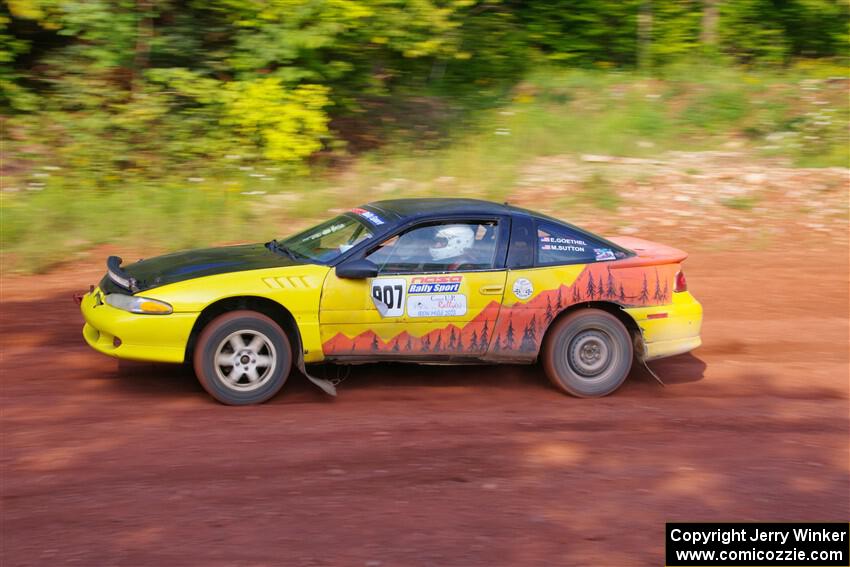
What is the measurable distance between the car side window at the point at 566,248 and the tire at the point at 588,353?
420 millimetres

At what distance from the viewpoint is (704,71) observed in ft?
58.4

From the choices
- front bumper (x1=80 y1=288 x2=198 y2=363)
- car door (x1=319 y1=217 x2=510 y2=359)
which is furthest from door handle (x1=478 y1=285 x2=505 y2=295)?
front bumper (x1=80 y1=288 x2=198 y2=363)

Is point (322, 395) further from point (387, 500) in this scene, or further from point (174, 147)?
point (174, 147)

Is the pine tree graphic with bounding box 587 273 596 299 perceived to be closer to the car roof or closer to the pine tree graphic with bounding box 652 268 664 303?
the pine tree graphic with bounding box 652 268 664 303

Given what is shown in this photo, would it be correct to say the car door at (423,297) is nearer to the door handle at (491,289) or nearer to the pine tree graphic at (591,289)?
the door handle at (491,289)

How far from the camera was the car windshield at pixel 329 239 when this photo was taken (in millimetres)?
6820

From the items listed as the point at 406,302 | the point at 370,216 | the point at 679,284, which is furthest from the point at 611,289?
the point at 370,216

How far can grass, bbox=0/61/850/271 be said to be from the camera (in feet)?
37.4

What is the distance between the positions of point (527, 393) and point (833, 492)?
2329mm

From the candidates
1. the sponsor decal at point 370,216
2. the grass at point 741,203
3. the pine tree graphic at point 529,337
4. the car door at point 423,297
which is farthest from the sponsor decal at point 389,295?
the grass at point 741,203

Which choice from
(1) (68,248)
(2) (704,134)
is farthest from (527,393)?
(2) (704,134)

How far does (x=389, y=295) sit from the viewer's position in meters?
6.62

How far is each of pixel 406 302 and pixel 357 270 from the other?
44 cm

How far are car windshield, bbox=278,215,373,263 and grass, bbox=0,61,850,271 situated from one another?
421cm
